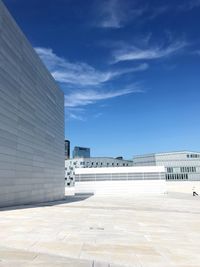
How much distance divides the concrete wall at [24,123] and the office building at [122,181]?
19047 millimetres

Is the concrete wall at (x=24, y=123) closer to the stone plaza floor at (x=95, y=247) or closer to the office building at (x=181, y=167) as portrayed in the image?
the stone plaza floor at (x=95, y=247)

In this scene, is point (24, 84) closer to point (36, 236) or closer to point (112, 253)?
point (36, 236)

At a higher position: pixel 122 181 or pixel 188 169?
pixel 188 169

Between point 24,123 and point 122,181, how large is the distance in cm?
3551

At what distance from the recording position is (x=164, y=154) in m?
95.0

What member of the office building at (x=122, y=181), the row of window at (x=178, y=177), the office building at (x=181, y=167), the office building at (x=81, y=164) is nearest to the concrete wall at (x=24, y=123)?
the office building at (x=122, y=181)

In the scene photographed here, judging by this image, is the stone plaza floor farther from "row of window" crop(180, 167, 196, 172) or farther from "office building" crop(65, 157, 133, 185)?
"office building" crop(65, 157, 133, 185)

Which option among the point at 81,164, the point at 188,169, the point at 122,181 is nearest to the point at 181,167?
the point at 188,169

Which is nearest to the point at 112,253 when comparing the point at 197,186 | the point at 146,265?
the point at 146,265

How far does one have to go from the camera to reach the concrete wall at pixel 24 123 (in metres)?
21.0

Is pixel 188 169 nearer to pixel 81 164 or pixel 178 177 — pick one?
pixel 178 177

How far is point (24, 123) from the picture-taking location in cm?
2498

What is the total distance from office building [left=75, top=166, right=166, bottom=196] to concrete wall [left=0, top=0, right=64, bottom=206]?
62.5 ft

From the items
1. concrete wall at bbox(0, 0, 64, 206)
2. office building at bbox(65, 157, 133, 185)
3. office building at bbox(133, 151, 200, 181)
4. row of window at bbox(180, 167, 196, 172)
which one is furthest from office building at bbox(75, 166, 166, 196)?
office building at bbox(65, 157, 133, 185)
